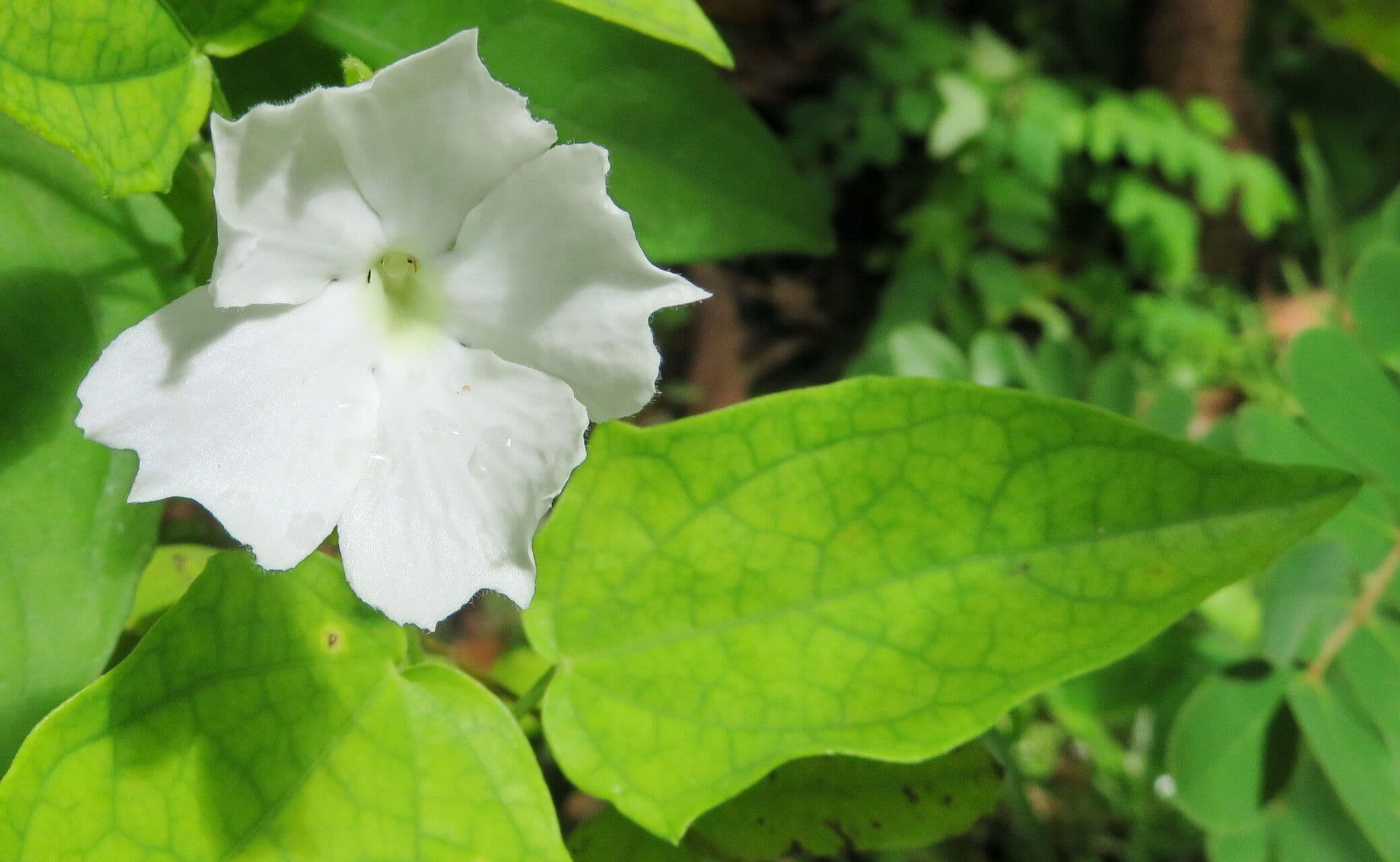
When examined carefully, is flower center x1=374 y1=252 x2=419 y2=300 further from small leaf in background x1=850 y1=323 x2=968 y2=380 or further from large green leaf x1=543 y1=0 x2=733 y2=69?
small leaf in background x1=850 y1=323 x2=968 y2=380

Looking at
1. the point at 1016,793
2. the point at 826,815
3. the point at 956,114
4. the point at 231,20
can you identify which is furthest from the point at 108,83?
the point at 956,114

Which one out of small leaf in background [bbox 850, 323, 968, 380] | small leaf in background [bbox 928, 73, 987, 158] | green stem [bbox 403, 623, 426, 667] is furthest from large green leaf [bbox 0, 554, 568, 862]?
small leaf in background [bbox 928, 73, 987, 158]

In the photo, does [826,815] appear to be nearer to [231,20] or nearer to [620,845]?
[620,845]

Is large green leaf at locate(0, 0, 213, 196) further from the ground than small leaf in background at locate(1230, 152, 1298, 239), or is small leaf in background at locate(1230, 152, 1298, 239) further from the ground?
large green leaf at locate(0, 0, 213, 196)

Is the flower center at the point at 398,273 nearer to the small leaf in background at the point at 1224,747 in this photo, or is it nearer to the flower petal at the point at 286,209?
the flower petal at the point at 286,209

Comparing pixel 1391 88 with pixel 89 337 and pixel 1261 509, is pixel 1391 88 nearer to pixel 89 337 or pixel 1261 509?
pixel 1261 509

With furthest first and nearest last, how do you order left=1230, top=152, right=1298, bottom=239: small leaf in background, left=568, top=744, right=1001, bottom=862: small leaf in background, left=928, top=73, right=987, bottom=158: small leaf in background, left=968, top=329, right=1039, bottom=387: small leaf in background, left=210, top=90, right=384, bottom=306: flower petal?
left=1230, top=152, right=1298, bottom=239: small leaf in background < left=928, top=73, right=987, bottom=158: small leaf in background < left=968, top=329, right=1039, bottom=387: small leaf in background < left=568, top=744, right=1001, bottom=862: small leaf in background < left=210, top=90, right=384, bottom=306: flower petal

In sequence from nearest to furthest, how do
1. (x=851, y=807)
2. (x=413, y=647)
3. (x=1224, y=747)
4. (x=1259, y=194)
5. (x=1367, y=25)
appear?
(x=413, y=647), (x=851, y=807), (x=1224, y=747), (x=1367, y=25), (x=1259, y=194)
